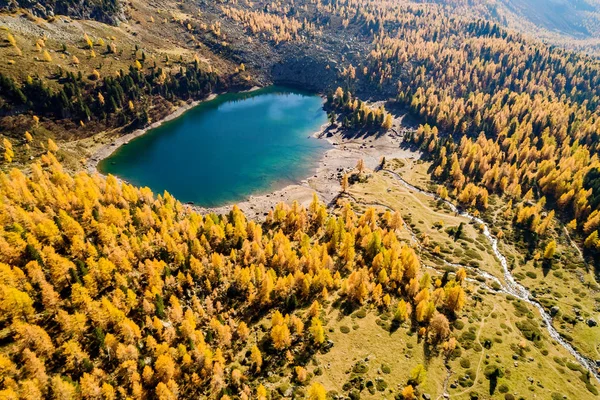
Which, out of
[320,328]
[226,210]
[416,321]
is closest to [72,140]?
[226,210]

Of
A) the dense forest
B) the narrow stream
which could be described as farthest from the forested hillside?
the narrow stream

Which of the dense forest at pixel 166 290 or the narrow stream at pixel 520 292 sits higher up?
the dense forest at pixel 166 290

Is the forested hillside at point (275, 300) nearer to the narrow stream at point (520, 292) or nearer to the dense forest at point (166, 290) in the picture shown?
the dense forest at point (166, 290)

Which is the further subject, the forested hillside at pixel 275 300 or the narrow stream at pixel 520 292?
the narrow stream at pixel 520 292

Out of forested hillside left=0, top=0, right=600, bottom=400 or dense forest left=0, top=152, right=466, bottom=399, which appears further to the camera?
forested hillside left=0, top=0, right=600, bottom=400

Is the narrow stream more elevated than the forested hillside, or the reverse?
the forested hillside

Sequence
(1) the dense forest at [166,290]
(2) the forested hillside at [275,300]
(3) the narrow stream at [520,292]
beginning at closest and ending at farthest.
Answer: (1) the dense forest at [166,290]
(2) the forested hillside at [275,300]
(3) the narrow stream at [520,292]

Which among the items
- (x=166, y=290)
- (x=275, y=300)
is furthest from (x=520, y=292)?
(x=166, y=290)

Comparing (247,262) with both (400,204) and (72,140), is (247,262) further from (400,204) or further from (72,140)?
(72,140)

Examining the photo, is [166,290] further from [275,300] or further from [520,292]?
[520,292]

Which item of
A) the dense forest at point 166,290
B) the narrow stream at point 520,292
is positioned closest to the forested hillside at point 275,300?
the dense forest at point 166,290

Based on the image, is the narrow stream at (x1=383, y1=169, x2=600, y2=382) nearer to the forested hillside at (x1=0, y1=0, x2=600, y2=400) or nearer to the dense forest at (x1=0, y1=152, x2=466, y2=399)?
the forested hillside at (x1=0, y1=0, x2=600, y2=400)

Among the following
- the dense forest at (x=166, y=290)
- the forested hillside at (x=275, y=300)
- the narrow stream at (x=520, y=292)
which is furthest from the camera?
the narrow stream at (x=520, y=292)
